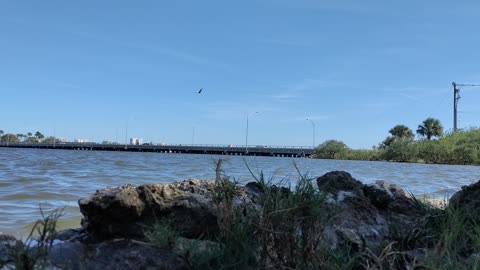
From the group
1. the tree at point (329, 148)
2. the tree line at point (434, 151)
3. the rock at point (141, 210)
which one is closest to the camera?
the rock at point (141, 210)

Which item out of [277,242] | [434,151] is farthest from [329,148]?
[277,242]

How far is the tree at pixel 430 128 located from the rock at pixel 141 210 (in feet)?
349

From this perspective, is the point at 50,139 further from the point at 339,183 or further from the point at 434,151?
the point at 339,183

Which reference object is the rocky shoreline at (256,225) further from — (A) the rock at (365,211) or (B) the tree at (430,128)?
Answer: (B) the tree at (430,128)

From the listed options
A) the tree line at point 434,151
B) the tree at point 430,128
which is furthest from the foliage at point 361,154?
the tree at point 430,128

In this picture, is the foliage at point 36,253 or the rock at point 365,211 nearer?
the foliage at point 36,253

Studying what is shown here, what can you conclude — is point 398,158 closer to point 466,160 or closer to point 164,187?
point 466,160

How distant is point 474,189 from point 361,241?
1.96 metres

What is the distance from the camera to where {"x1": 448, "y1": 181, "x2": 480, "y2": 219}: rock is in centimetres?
462

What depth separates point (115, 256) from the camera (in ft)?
11.3

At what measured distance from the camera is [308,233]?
278 cm

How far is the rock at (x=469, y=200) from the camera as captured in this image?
4.62 metres

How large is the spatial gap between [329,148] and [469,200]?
96.5m

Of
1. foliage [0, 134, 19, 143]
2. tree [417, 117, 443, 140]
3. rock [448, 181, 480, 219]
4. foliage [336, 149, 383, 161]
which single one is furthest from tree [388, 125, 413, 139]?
foliage [0, 134, 19, 143]
